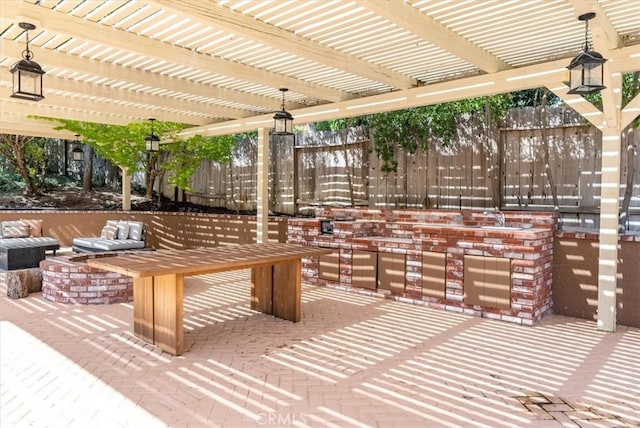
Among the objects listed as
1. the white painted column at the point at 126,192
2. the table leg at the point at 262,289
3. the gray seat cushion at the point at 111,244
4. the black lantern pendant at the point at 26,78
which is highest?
the black lantern pendant at the point at 26,78

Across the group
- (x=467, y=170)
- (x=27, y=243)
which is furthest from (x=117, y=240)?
(x=467, y=170)

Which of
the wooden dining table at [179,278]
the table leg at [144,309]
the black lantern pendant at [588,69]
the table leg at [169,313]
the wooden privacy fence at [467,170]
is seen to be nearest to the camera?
the black lantern pendant at [588,69]

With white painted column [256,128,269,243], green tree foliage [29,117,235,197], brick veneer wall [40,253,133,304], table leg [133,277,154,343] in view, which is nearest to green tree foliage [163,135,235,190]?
green tree foliage [29,117,235,197]

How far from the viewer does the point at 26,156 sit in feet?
43.6

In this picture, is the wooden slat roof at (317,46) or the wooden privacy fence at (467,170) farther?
the wooden privacy fence at (467,170)

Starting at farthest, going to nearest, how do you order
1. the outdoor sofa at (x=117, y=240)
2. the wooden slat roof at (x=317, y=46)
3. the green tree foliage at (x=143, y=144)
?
the green tree foliage at (x=143, y=144) → the outdoor sofa at (x=117, y=240) → the wooden slat roof at (x=317, y=46)

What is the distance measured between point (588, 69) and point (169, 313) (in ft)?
13.7

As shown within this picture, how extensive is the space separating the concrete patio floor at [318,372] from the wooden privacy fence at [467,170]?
7.07ft

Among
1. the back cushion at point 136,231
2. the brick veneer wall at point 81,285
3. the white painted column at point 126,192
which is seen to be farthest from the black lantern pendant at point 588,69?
the white painted column at point 126,192

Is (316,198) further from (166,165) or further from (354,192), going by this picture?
(166,165)

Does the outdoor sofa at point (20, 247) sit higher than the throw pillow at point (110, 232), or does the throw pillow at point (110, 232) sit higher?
the throw pillow at point (110, 232)

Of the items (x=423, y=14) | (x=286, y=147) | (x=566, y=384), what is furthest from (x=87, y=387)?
(x=286, y=147)

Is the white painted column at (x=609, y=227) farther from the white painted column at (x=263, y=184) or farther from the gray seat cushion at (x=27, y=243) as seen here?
the gray seat cushion at (x=27, y=243)

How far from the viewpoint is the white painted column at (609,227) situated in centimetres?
477
